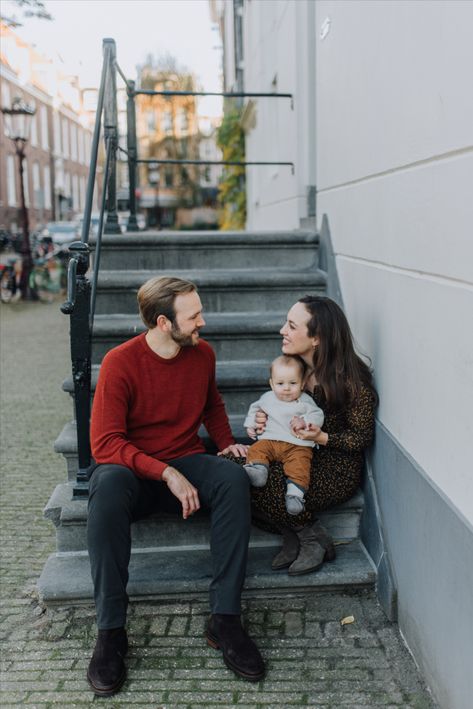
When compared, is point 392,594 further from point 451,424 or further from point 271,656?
point 451,424

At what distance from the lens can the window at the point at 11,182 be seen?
38.4 metres

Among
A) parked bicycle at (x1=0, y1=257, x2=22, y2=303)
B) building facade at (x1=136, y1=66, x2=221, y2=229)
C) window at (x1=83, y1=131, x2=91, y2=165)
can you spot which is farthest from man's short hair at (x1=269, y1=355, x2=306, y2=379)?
window at (x1=83, y1=131, x2=91, y2=165)

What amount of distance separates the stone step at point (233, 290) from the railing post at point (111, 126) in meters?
0.77

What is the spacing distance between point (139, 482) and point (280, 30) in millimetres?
5132

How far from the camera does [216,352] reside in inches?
162

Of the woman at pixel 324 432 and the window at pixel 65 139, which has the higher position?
the window at pixel 65 139

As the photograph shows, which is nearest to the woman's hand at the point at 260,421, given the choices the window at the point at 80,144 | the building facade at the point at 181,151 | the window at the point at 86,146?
the building facade at the point at 181,151

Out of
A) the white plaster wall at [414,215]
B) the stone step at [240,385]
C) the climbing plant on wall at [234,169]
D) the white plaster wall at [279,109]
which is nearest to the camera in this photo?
the white plaster wall at [414,215]

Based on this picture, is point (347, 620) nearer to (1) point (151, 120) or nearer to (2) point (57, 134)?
(2) point (57, 134)

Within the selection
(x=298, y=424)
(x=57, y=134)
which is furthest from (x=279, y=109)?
(x=57, y=134)

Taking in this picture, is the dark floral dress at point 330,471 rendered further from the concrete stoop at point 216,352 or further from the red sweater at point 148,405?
the red sweater at point 148,405

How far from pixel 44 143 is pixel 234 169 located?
3626cm

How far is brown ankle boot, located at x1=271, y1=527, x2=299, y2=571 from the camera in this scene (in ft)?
9.95

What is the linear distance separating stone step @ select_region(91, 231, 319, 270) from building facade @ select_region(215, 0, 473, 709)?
2.13ft
